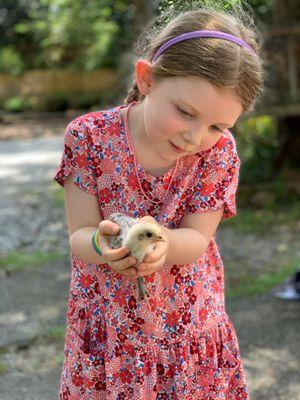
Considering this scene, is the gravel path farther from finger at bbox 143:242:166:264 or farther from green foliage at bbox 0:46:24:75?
green foliage at bbox 0:46:24:75

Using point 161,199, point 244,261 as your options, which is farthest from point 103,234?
point 244,261

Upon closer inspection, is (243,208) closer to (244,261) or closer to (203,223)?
(244,261)

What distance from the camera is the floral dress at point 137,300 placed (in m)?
1.81

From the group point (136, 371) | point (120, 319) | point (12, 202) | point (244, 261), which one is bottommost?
point (136, 371)

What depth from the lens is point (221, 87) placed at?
1.60m

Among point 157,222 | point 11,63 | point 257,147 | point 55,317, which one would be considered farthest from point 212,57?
point 11,63

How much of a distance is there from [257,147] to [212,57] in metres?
5.64

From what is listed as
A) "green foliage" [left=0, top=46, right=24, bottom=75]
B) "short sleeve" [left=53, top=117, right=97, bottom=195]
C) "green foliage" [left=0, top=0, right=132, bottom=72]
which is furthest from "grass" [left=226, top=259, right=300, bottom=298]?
"green foliage" [left=0, top=46, right=24, bottom=75]

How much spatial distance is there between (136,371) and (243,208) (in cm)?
442

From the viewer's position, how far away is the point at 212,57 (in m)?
1.61

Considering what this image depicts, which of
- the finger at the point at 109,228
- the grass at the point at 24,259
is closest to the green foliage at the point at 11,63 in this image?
the grass at the point at 24,259

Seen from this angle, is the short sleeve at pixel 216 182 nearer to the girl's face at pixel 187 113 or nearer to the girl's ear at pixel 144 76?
the girl's face at pixel 187 113

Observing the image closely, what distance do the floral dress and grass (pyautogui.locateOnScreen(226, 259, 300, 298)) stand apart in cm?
214

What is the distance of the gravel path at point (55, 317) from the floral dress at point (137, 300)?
1034 mm
